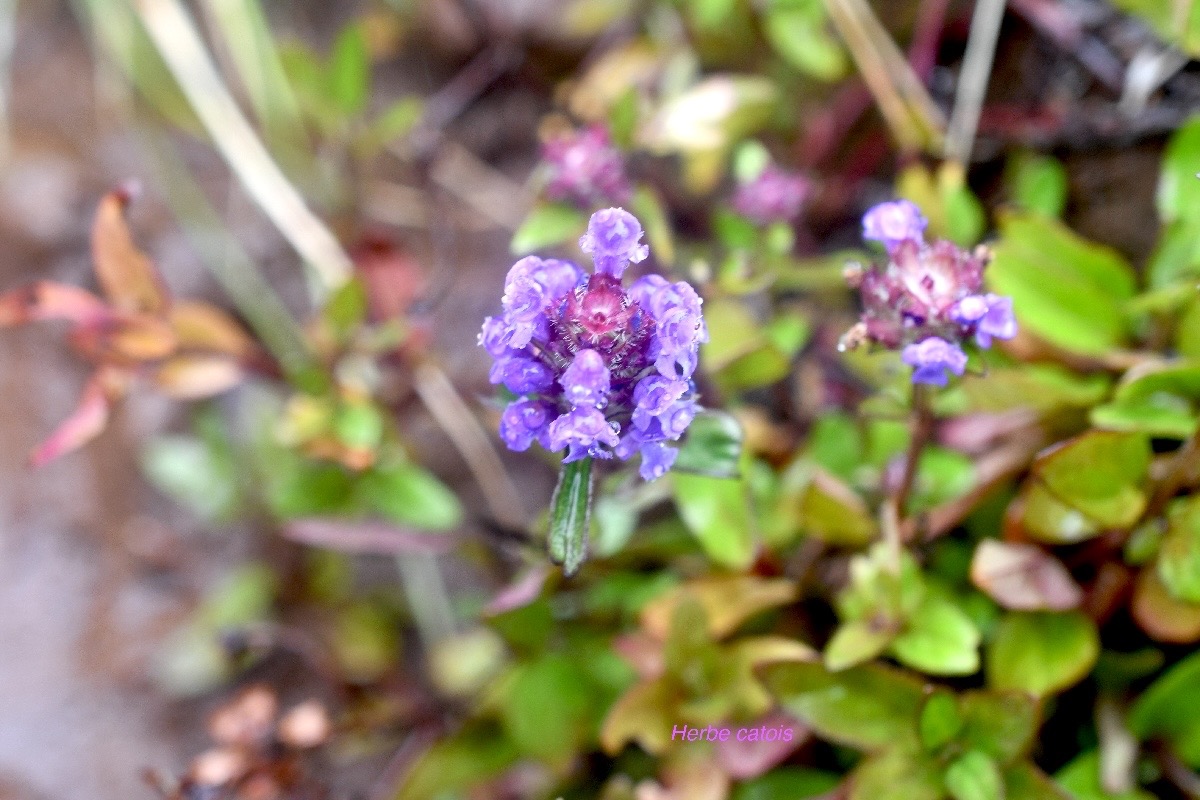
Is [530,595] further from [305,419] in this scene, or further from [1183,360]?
[1183,360]

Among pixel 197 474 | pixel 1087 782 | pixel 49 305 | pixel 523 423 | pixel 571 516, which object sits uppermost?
pixel 49 305

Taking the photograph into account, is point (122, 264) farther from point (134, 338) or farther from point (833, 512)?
point (833, 512)

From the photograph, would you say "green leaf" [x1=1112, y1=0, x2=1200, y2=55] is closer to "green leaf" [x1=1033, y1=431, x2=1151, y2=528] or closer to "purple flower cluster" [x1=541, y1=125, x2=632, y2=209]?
"green leaf" [x1=1033, y1=431, x2=1151, y2=528]

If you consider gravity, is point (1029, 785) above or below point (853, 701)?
below

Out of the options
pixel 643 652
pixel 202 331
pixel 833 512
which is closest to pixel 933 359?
pixel 833 512

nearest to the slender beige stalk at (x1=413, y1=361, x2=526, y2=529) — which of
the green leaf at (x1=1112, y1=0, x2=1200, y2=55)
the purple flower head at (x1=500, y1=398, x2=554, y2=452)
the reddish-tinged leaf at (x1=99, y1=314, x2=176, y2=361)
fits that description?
the reddish-tinged leaf at (x1=99, y1=314, x2=176, y2=361)

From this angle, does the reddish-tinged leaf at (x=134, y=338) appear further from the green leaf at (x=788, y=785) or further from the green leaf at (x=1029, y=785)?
the green leaf at (x=1029, y=785)

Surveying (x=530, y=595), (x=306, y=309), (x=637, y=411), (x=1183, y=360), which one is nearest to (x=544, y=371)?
(x=637, y=411)
